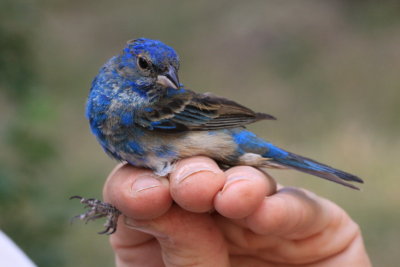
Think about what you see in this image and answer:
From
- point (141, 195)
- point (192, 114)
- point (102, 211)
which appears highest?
point (192, 114)

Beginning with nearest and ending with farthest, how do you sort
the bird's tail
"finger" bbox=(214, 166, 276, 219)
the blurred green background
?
"finger" bbox=(214, 166, 276, 219)
the bird's tail
the blurred green background

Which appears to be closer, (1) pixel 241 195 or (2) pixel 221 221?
(1) pixel 241 195

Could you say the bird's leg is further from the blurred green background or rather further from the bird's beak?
the blurred green background

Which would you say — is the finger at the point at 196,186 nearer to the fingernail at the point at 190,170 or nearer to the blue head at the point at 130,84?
the fingernail at the point at 190,170

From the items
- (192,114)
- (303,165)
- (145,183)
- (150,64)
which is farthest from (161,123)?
(303,165)

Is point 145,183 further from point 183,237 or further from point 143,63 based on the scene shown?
point 143,63

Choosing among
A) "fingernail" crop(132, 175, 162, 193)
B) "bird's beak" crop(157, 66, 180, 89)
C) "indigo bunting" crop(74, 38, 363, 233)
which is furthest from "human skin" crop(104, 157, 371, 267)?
"bird's beak" crop(157, 66, 180, 89)

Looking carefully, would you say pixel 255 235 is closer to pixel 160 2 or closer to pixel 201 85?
pixel 201 85
